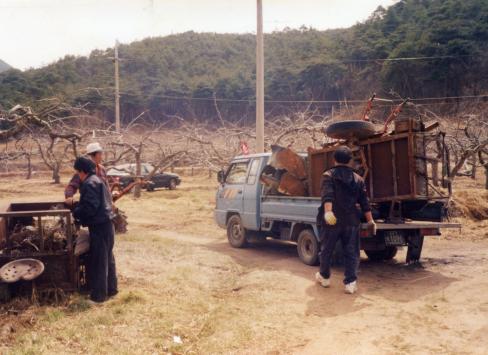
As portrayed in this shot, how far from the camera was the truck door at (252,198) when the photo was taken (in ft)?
31.1

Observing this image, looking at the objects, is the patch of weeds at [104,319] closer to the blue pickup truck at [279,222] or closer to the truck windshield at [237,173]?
the blue pickup truck at [279,222]

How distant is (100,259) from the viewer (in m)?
5.93

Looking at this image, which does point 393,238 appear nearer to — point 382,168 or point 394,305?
point 382,168

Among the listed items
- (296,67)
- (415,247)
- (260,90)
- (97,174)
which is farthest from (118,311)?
(296,67)

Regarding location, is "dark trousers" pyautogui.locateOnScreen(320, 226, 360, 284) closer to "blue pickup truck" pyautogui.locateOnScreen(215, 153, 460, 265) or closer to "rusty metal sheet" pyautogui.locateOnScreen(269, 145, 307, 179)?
"blue pickup truck" pyautogui.locateOnScreen(215, 153, 460, 265)

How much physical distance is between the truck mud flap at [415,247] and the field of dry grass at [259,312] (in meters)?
0.23

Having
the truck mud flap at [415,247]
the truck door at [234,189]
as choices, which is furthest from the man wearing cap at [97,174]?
the truck mud flap at [415,247]

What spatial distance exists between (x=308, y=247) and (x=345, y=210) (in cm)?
200

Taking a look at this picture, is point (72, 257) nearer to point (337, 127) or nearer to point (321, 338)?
point (321, 338)

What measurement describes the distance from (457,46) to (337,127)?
38.2 meters

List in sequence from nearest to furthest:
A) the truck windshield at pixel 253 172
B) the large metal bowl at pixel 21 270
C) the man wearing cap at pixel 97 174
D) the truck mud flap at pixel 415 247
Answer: the large metal bowl at pixel 21 270 → the man wearing cap at pixel 97 174 → the truck mud flap at pixel 415 247 → the truck windshield at pixel 253 172

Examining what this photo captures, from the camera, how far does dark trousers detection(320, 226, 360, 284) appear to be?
20.5ft

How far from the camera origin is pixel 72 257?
5.90m

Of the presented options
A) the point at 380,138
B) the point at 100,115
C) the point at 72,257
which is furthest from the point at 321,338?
the point at 100,115
